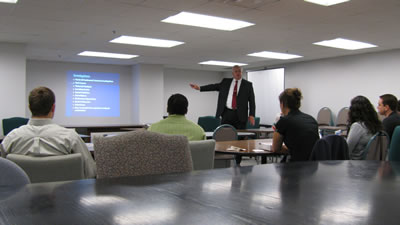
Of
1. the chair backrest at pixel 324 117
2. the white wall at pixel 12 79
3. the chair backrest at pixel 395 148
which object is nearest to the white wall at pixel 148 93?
the white wall at pixel 12 79

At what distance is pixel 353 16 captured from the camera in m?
5.39

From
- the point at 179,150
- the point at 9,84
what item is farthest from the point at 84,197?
the point at 9,84

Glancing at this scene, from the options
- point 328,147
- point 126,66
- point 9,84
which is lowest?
point 328,147

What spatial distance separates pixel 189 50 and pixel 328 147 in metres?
6.83

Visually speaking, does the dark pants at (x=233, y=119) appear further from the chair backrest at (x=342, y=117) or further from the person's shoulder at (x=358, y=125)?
the chair backrest at (x=342, y=117)

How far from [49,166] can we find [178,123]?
1.20m

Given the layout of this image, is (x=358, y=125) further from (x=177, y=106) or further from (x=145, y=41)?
(x=145, y=41)

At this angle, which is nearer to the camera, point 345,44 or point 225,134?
point 225,134

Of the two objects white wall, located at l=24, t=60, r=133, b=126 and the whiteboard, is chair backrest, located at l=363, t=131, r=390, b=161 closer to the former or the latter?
the whiteboard

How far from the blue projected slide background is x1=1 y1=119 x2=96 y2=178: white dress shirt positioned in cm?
919

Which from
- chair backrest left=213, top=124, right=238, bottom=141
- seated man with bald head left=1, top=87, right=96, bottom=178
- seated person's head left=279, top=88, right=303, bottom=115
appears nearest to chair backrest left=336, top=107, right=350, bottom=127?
chair backrest left=213, top=124, right=238, bottom=141

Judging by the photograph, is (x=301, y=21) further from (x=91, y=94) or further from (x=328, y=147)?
(x=91, y=94)

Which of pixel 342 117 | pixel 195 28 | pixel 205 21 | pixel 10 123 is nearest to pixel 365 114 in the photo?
pixel 205 21

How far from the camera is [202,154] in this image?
8.09ft
